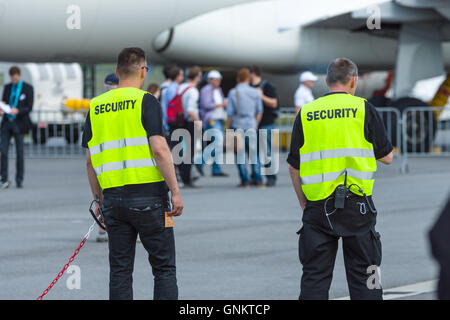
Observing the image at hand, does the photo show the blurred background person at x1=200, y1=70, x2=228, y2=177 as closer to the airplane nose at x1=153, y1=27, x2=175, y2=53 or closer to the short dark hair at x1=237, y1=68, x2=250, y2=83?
the short dark hair at x1=237, y1=68, x2=250, y2=83

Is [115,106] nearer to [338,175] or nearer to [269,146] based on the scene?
[338,175]

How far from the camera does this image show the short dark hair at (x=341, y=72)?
16.6ft

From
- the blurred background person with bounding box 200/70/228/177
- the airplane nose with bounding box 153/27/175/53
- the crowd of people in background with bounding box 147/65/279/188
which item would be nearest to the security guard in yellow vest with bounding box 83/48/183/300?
the crowd of people in background with bounding box 147/65/279/188

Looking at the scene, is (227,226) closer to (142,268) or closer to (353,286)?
(142,268)

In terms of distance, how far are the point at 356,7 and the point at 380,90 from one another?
6.61 m

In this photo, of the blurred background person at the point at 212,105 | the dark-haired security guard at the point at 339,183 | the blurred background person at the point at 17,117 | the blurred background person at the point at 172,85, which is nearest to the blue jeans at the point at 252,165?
the blurred background person at the point at 172,85

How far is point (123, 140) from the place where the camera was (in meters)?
→ 5.14

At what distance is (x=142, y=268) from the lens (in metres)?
7.47

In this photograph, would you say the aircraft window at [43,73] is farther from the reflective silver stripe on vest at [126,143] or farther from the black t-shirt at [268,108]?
the reflective silver stripe on vest at [126,143]

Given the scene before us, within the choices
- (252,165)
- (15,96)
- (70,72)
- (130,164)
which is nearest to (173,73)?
(252,165)

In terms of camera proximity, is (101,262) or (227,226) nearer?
(101,262)

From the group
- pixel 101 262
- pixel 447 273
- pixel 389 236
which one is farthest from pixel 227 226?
pixel 447 273

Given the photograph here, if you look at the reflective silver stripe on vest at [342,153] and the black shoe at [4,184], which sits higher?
the reflective silver stripe on vest at [342,153]
